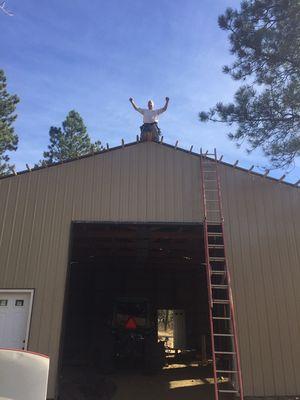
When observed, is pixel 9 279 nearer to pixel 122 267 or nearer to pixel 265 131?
pixel 265 131

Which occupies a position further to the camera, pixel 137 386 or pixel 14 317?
pixel 137 386

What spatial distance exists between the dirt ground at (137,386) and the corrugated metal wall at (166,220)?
1.50 m

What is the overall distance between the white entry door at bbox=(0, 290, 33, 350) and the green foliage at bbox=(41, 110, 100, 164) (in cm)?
2589

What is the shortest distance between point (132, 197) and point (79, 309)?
10076mm

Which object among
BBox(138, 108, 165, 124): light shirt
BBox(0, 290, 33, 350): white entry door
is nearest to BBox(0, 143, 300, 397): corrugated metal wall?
BBox(0, 290, 33, 350): white entry door

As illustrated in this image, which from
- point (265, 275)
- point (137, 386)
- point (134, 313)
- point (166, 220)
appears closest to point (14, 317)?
point (137, 386)

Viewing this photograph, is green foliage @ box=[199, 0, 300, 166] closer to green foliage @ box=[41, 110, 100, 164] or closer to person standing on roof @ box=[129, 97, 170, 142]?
person standing on roof @ box=[129, 97, 170, 142]

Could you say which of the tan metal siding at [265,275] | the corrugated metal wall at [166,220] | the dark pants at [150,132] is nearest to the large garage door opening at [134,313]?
the corrugated metal wall at [166,220]

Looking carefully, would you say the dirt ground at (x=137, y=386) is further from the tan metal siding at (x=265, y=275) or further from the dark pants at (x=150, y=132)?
the dark pants at (x=150, y=132)

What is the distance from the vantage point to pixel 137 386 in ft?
39.1

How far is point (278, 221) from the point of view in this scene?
11664 millimetres

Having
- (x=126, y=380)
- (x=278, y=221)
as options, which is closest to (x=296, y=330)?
(x=278, y=221)

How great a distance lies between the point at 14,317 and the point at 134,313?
5.84 m

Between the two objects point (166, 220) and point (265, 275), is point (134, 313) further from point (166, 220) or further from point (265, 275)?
point (265, 275)
